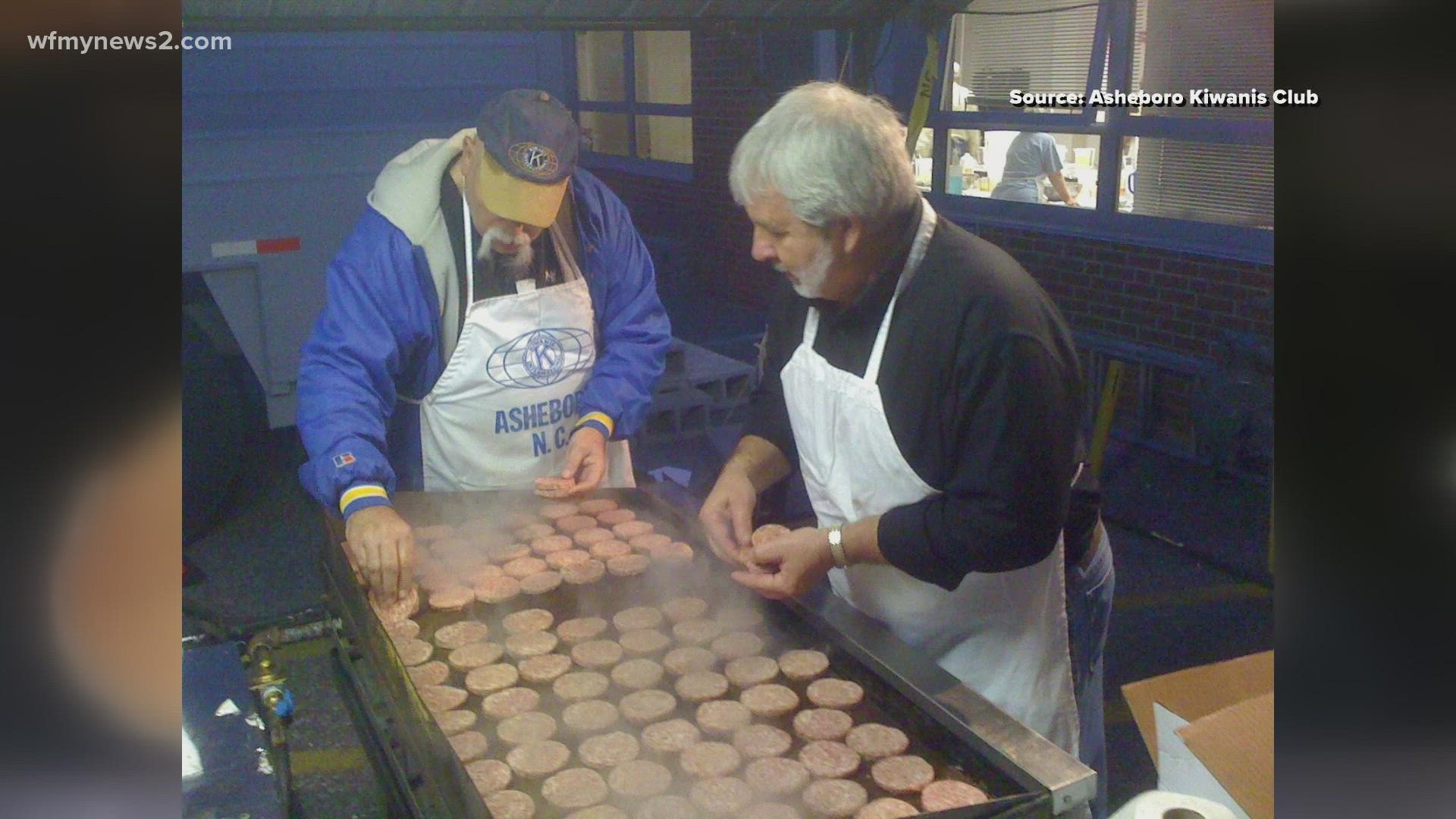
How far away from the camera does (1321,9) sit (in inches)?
54.6

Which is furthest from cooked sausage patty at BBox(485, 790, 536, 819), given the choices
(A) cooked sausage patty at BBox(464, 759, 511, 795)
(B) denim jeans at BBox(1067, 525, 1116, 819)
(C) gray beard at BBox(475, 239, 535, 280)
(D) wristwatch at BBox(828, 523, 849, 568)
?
(C) gray beard at BBox(475, 239, 535, 280)

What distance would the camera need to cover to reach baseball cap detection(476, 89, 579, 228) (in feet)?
6.34

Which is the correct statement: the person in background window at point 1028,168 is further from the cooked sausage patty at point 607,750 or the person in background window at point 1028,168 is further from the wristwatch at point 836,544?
the cooked sausage patty at point 607,750

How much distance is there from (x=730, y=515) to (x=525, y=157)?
718 millimetres

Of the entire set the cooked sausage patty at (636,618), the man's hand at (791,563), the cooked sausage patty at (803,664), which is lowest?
the cooked sausage patty at (803,664)

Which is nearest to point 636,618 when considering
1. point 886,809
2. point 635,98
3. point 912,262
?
point 886,809

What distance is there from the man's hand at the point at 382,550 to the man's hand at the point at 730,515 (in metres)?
0.49

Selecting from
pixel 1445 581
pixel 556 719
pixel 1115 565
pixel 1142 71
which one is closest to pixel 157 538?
pixel 556 719

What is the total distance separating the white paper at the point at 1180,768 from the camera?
4.54 feet

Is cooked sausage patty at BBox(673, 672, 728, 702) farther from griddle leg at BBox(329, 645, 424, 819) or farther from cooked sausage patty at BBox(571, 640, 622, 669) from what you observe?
griddle leg at BBox(329, 645, 424, 819)

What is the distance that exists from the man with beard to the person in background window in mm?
753

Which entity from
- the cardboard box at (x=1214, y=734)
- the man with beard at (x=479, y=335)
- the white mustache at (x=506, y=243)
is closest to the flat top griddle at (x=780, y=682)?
the man with beard at (x=479, y=335)

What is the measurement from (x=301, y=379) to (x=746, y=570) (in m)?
0.83

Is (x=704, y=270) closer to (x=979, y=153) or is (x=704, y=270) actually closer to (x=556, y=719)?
(x=979, y=153)
